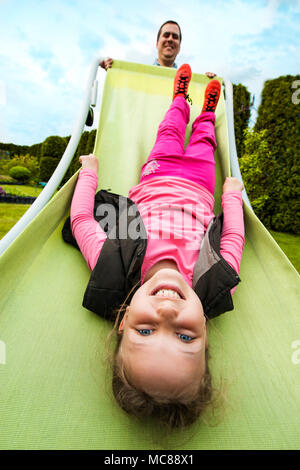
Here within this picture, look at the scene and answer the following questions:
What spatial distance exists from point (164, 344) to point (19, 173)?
1036cm

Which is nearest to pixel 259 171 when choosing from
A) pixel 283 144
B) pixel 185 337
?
pixel 283 144

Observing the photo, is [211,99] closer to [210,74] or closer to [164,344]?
[210,74]

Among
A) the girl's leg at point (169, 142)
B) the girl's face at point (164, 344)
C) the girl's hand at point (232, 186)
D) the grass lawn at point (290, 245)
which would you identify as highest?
the girl's leg at point (169, 142)

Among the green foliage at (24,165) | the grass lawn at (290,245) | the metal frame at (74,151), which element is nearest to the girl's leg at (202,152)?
the metal frame at (74,151)

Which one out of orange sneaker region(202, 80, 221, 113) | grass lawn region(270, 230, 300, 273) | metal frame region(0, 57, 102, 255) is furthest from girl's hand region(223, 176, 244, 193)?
grass lawn region(270, 230, 300, 273)

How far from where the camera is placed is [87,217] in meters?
1.24

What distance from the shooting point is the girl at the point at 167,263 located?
733 millimetres

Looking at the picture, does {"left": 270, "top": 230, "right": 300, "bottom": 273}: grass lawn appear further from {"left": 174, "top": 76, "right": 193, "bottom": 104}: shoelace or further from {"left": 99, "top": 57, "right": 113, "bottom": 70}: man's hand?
{"left": 99, "top": 57, "right": 113, "bottom": 70}: man's hand

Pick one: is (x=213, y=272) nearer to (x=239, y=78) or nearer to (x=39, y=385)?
(x=39, y=385)

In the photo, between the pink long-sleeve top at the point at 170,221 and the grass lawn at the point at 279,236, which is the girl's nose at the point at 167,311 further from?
the grass lawn at the point at 279,236

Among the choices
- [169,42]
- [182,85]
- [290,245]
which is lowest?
[290,245]

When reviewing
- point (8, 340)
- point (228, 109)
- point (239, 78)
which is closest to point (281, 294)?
point (8, 340)

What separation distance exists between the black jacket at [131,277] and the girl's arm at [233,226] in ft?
0.25

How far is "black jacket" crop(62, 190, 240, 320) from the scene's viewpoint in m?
0.99
